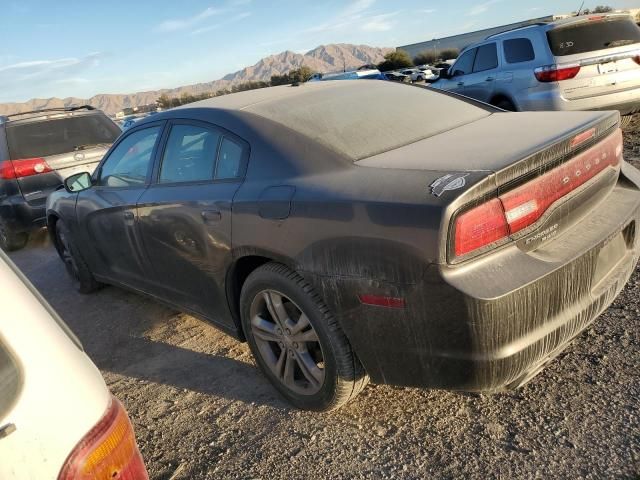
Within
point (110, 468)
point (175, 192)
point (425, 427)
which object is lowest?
point (425, 427)

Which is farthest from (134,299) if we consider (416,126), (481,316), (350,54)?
(350,54)

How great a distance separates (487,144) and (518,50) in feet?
20.6

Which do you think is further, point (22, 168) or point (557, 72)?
point (557, 72)

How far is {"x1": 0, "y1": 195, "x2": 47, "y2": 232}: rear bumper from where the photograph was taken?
21.4 ft

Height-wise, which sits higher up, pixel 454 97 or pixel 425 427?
pixel 454 97

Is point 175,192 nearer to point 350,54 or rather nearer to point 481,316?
point 481,316

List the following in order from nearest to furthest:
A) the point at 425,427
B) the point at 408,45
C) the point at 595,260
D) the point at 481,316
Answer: the point at 481,316 < the point at 595,260 < the point at 425,427 < the point at 408,45

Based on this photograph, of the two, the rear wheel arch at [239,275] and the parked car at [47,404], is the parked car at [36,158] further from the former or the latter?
the parked car at [47,404]

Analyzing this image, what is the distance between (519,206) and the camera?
2.09 meters

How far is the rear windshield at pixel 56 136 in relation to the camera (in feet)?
21.5

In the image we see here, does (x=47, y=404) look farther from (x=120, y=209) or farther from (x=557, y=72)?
(x=557, y=72)

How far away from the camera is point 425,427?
8.11 ft

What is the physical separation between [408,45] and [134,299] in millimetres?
83327

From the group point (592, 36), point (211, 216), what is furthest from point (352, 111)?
point (592, 36)
